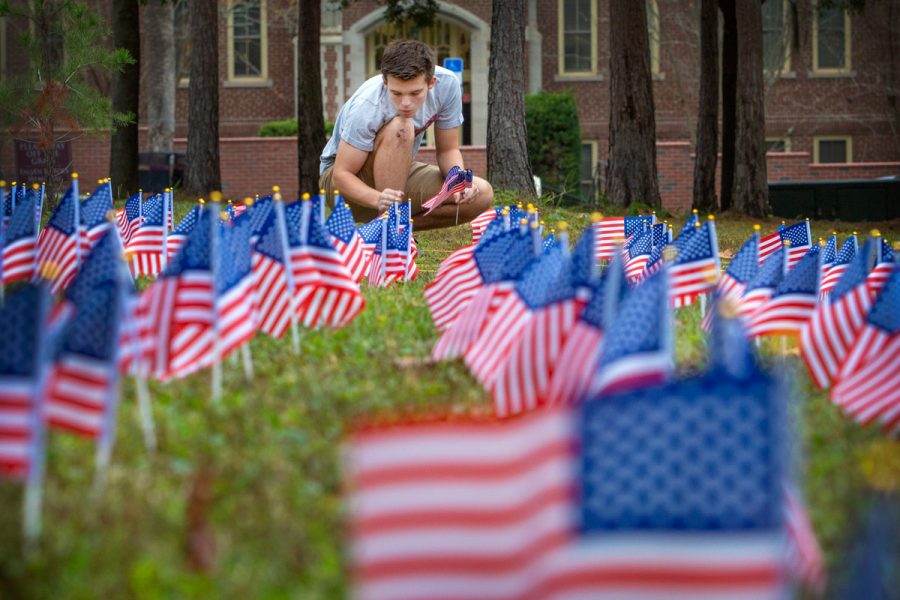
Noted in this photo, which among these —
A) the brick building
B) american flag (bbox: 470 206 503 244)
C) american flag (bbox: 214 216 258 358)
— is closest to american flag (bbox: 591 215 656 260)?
american flag (bbox: 470 206 503 244)

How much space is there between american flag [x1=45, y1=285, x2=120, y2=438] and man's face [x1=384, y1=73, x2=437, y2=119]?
5.50 metres

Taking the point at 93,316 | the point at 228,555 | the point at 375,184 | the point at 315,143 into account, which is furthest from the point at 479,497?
the point at 315,143

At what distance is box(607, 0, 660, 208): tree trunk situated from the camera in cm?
2161

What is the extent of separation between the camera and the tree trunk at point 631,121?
2161cm

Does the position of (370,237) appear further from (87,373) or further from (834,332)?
(87,373)

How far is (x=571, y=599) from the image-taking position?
3428 millimetres

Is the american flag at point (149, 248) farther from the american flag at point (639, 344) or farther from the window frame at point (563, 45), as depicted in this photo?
the window frame at point (563, 45)

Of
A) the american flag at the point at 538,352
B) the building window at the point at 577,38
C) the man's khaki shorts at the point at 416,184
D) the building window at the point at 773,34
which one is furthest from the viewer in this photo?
the building window at the point at 577,38

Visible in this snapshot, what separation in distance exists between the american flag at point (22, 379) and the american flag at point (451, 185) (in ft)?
21.8

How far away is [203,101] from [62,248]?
16.1 meters

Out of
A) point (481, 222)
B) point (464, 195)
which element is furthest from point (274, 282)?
point (464, 195)

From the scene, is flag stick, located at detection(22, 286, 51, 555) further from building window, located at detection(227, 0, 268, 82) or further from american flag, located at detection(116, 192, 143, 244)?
building window, located at detection(227, 0, 268, 82)

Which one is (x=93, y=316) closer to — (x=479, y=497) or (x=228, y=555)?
(x=228, y=555)

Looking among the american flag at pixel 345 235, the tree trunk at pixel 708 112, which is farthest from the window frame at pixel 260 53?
the american flag at pixel 345 235
